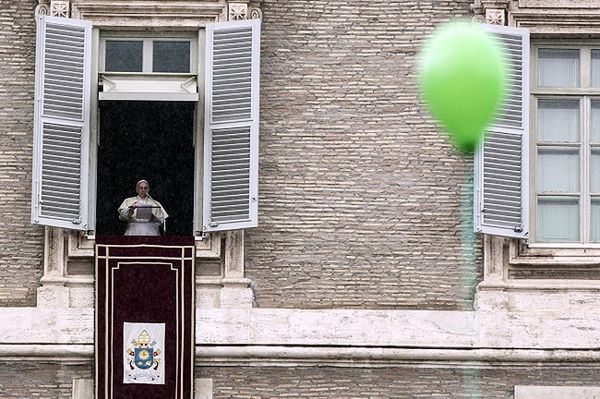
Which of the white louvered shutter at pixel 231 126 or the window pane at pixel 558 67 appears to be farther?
the window pane at pixel 558 67

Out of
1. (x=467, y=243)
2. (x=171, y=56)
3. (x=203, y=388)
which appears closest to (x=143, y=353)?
(x=203, y=388)

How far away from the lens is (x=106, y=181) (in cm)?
1720

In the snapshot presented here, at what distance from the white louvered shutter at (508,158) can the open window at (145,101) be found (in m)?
1.81

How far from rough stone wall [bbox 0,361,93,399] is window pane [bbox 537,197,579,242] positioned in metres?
3.80

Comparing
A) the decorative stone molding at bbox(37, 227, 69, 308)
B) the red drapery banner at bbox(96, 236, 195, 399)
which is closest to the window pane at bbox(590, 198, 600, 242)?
the red drapery banner at bbox(96, 236, 195, 399)

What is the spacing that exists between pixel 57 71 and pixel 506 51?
11.7 feet

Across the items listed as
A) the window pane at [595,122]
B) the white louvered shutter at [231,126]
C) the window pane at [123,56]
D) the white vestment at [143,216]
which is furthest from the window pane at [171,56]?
the window pane at [595,122]

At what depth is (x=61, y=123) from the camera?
16.8m

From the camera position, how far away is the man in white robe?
16844mm

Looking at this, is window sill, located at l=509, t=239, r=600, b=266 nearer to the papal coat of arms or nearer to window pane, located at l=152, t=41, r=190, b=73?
the papal coat of arms

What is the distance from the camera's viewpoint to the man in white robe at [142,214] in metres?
16.8

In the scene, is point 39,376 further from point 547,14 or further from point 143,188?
point 547,14

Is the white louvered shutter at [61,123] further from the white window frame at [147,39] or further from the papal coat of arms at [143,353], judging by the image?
the papal coat of arms at [143,353]

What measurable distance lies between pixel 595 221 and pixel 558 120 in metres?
0.87
